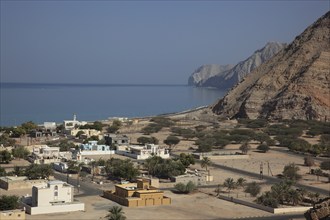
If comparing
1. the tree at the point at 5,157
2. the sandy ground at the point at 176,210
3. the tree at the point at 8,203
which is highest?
the tree at the point at 5,157

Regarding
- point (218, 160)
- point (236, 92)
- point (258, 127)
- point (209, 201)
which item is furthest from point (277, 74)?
Answer: point (209, 201)

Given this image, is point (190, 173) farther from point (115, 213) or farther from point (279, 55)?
point (279, 55)

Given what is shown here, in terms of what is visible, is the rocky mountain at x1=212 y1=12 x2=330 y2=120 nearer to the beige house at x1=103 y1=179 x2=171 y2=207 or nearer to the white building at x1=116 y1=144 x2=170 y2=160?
the white building at x1=116 y1=144 x2=170 y2=160


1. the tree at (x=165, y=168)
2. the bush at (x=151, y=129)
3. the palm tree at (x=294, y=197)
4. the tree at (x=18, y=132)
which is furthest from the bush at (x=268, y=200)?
the bush at (x=151, y=129)

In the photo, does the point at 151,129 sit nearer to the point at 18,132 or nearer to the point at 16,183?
the point at 18,132

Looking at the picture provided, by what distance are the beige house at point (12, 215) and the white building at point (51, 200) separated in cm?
184

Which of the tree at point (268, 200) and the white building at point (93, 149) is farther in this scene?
the white building at point (93, 149)

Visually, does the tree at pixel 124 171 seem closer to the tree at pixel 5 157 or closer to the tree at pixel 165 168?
the tree at pixel 165 168

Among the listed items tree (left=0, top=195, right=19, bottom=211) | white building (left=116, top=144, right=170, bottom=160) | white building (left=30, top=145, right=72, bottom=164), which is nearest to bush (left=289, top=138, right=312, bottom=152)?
white building (left=116, top=144, right=170, bottom=160)

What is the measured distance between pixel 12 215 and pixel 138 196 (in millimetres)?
7653

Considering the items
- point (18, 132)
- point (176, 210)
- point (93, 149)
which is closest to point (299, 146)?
point (93, 149)

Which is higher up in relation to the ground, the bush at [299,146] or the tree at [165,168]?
the bush at [299,146]

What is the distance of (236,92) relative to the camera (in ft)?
380

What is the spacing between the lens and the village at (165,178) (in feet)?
105
